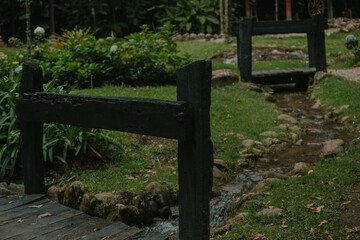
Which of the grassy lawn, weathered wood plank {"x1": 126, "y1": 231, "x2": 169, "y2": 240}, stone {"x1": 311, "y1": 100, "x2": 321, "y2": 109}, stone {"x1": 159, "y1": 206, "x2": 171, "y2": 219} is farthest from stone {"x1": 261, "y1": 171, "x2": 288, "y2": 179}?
stone {"x1": 311, "y1": 100, "x2": 321, "y2": 109}

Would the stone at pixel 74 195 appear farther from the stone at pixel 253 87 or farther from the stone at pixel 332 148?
the stone at pixel 253 87

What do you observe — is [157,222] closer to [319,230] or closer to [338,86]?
[319,230]

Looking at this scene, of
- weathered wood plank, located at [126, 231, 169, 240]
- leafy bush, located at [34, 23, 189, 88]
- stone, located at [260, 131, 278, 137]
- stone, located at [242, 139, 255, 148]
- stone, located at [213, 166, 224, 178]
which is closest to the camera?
weathered wood plank, located at [126, 231, 169, 240]

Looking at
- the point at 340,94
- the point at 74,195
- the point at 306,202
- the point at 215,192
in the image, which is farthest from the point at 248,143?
the point at 340,94

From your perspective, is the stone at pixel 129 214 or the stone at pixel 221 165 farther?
the stone at pixel 221 165

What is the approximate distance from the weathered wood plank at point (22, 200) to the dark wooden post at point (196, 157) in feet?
5.35

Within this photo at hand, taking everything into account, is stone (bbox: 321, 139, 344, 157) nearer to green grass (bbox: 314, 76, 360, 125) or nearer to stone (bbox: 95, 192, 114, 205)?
green grass (bbox: 314, 76, 360, 125)

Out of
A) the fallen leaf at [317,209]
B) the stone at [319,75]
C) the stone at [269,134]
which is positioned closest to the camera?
the fallen leaf at [317,209]

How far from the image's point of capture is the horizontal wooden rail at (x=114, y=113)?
2551mm

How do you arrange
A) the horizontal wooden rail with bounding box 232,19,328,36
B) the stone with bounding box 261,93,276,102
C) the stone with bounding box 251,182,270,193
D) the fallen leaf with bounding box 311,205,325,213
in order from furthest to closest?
1. the horizontal wooden rail with bounding box 232,19,328,36
2. the stone with bounding box 261,93,276,102
3. the stone with bounding box 251,182,270,193
4. the fallen leaf with bounding box 311,205,325,213

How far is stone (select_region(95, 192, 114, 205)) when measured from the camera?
13.2ft

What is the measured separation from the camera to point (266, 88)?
9.93m

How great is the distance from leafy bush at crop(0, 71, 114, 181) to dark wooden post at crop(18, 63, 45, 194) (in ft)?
3.67

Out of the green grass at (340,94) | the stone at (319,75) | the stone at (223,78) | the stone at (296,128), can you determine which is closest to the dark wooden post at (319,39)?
the stone at (319,75)
